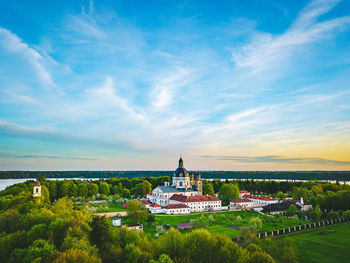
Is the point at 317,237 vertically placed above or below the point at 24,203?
below

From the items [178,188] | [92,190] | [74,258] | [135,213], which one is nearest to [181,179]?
[178,188]

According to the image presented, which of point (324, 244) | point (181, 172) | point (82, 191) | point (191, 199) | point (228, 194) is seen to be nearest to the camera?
point (324, 244)

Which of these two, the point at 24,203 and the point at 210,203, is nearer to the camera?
the point at 24,203

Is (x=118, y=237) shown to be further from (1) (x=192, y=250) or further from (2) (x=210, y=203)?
(2) (x=210, y=203)

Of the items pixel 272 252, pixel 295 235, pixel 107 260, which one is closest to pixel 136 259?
pixel 107 260

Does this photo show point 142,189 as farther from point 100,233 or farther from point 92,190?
point 100,233
